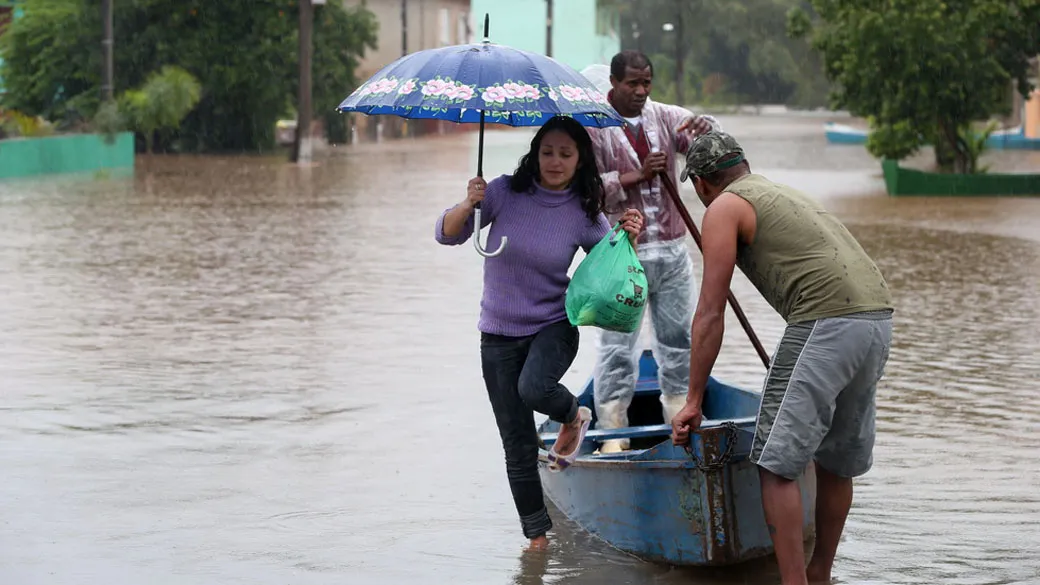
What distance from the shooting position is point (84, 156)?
1282 inches

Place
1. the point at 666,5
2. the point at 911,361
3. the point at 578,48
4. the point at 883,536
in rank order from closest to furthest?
the point at 883,536
the point at 911,361
the point at 578,48
the point at 666,5

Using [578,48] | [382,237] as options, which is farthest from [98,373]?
[578,48]

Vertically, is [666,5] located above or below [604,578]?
above

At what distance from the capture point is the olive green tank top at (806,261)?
203 inches

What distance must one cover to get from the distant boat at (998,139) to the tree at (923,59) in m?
17.0

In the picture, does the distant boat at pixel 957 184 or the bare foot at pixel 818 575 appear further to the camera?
the distant boat at pixel 957 184

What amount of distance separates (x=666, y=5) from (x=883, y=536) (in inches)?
4504

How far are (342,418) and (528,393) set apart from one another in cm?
302

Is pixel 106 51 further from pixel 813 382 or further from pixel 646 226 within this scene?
pixel 813 382

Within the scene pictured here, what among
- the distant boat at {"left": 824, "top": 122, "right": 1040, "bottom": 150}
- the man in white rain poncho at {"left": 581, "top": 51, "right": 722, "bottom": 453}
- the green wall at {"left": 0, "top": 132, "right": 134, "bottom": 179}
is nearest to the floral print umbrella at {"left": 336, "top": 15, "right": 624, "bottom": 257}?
the man in white rain poncho at {"left": 581, "top": 51, "right": 722, "bottom": 453}

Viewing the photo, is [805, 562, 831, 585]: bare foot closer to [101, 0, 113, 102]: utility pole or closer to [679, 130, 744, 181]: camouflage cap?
[679, 130, 744, 181]: camouflage cap

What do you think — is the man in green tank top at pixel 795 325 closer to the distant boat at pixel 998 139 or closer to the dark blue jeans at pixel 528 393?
the dark blue jeans at pixel 528 393

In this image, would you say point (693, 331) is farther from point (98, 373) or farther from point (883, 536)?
point (98, 373)

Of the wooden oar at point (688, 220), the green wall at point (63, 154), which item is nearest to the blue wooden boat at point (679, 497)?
the wooden oar at point (688, 220)
